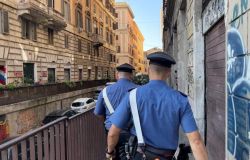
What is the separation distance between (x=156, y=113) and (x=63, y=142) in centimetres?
234

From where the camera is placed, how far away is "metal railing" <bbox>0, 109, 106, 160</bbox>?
3764mm

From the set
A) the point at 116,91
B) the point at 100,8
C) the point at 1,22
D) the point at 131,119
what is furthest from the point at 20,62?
the point at 100,8

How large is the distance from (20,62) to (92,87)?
1651cm

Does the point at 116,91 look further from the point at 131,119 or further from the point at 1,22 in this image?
the point at 1,22

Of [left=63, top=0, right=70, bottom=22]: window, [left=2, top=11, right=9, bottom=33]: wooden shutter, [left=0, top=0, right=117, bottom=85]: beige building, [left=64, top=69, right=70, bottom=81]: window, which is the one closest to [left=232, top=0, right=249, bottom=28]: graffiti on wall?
[left=0, top=0, right=117, bottom=85]: beige building

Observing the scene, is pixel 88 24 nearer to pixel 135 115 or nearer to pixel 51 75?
pixel 51 75

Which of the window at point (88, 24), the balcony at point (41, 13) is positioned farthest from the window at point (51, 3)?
the window at point (88, 24)

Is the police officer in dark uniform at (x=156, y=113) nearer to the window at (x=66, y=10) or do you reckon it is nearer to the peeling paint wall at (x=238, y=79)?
the peeling paint wall at (x=238, y=79)

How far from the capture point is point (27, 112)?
2367cm

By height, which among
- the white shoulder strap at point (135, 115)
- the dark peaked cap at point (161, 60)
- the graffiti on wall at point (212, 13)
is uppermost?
the graffiti on wall at point (212, 13)

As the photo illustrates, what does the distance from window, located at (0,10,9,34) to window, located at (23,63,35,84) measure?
3.96 m

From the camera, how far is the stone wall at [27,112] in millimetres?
21369

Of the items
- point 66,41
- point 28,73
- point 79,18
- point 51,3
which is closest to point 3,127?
point 28,73

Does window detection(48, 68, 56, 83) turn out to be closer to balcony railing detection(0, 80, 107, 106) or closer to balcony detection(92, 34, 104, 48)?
balcony railing detection(0, 80, 107, 106)
